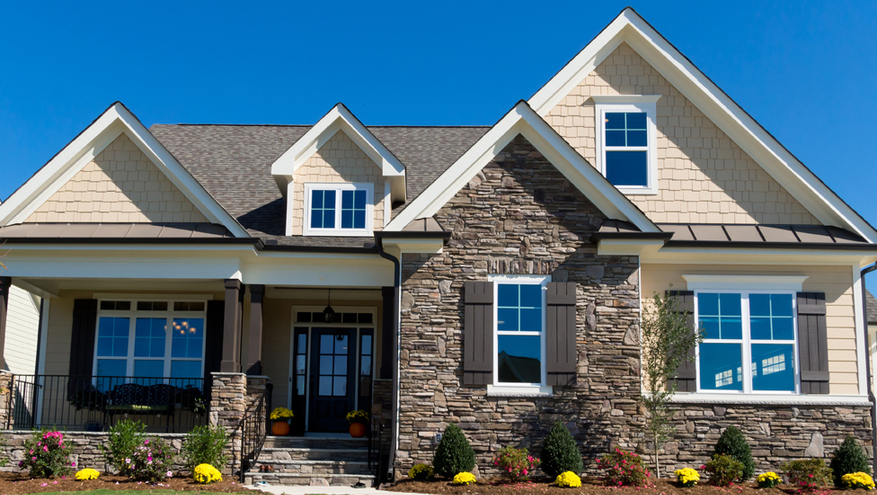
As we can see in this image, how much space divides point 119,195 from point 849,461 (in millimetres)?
12771

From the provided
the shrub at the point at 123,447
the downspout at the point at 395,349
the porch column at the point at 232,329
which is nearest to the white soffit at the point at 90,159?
the porch column at the point at 232,329

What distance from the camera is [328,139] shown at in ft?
49.4

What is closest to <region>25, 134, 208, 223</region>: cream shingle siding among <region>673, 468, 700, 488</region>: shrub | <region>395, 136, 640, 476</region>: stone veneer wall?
<region>395, 136, 640, 476</region>: stone veneer wall

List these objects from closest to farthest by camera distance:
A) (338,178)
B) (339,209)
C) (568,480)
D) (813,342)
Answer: (568,480) → (813,342) → (339,209) → (338,178)

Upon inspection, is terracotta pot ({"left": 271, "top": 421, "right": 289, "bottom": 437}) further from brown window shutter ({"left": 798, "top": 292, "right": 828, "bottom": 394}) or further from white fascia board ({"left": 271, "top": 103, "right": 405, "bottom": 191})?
brown window shutter ({"left": 798, "top": 292, "right": 828, "bottom": 394})

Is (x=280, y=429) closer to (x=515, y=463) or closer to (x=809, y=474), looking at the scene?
(x=515, y=463)

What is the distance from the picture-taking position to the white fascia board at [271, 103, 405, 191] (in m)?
14.6

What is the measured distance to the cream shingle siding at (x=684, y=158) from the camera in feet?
45.1

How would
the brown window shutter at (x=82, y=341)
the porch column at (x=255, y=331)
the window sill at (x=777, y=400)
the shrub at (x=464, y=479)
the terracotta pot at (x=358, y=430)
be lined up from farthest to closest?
the brown window shutter at (x=82, y=341)
the terracotta pot at (x=358, y=430)
the porch column at (x=255, y=331)
the window sill at (x=777, y=400)
the shrub at (x=464, y=479)

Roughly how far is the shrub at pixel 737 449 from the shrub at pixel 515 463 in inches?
116

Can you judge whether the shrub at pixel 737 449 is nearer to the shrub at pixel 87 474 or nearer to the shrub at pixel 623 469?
the shrub at pixel 623 469

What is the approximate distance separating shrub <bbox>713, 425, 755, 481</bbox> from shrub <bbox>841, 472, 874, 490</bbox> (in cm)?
130

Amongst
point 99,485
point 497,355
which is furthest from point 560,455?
point 99,485

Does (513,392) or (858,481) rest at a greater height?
(513,392)
